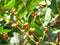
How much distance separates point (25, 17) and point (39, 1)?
13 centimetres

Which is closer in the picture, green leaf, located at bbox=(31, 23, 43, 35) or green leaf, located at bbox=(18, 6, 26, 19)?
green leaf, located at bbox=(31, 23, 43, 35)

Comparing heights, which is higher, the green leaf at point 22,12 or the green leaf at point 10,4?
the green leaf at point 10,4

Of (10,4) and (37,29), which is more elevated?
(10,4)

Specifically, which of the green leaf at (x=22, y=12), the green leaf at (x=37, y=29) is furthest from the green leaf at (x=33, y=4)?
the green leaf at (x=37, y=29)

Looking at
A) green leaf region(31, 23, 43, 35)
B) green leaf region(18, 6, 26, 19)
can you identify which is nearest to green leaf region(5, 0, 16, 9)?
green leaf region(18, 6, 26, 19)

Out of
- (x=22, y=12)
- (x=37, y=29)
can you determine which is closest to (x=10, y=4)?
(x=22, y=12)

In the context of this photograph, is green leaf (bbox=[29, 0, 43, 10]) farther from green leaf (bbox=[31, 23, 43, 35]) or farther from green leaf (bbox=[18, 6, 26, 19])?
green leaf (bbox=[31, 23, 43, 35])

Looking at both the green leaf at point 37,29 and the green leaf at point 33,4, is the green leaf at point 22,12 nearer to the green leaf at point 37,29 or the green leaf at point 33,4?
the green leaf at point 33,4

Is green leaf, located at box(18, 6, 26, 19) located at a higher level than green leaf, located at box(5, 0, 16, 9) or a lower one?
lower

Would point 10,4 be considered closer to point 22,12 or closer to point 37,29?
point 22,12

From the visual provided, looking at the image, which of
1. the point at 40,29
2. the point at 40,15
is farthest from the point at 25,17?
the point at 40,29

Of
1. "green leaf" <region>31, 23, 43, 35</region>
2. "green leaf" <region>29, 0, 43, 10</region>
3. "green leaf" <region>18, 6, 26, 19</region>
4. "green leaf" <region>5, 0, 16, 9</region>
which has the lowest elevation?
"green leaf" <region>31, 23, 43, 35</region>

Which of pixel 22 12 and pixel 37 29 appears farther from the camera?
pixel 22 12

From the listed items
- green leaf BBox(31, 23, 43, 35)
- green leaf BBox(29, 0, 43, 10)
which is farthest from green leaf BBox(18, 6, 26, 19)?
green leaf BBox(31, 23, 43, 35)
